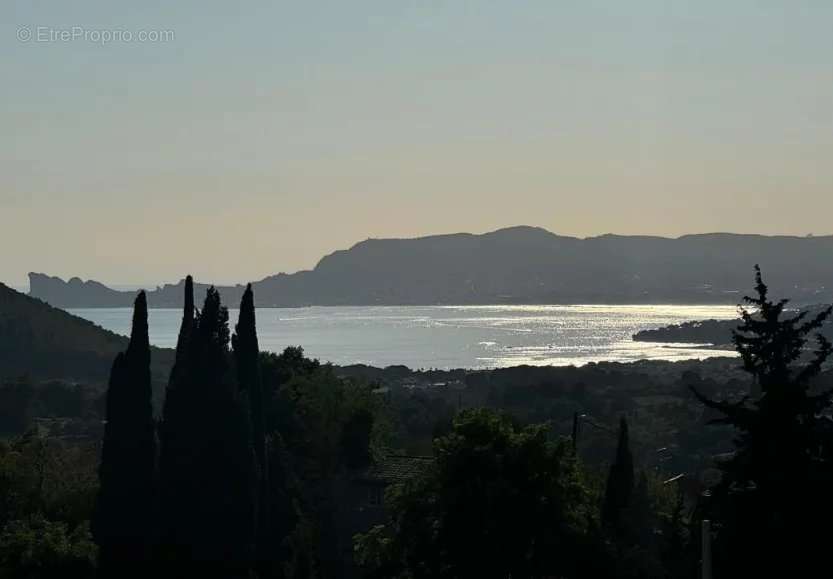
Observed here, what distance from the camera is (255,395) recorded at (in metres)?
46.9

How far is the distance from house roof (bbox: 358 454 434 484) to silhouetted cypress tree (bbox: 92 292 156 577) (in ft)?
45.0

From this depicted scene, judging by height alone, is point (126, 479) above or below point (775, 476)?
below

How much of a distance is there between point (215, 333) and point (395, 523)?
9656mm

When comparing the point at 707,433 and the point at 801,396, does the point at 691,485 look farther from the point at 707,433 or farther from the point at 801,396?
the point at 801,396

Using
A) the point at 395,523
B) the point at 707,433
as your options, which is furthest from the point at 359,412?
the point at 707,433

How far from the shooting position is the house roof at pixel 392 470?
5041cm

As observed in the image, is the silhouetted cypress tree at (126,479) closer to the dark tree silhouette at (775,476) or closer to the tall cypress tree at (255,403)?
the tall cypress tree at (255,403)

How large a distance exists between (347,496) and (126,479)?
1575cm

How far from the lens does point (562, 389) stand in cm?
14050

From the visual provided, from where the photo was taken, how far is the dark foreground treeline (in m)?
21.0

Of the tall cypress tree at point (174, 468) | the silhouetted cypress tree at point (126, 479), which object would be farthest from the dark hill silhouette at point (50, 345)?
the tall cypress tree at point (174, 468)

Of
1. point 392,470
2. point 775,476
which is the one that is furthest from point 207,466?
point 775,476

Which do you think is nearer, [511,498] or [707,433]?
[511,498]

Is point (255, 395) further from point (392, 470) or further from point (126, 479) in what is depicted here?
point (126, 479)
